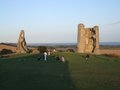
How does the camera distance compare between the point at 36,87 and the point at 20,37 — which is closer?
the point at 36,87

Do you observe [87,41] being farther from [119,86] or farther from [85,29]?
[119,86]

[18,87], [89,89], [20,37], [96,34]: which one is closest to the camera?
[89,89]

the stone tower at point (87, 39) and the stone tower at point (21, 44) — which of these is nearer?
the stone tower at point (87, 39)

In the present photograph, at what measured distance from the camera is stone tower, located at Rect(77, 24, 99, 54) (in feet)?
179

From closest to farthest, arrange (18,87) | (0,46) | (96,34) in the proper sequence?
1. (18,87)
2. (96,34)
3. (0,46)

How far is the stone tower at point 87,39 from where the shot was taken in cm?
5469

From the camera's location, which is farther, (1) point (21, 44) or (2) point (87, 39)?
(1) point (21, 44)

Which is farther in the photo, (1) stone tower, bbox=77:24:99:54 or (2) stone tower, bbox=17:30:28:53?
(2) stone tower, bbox=17:30:28:53

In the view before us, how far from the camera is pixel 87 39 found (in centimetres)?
5659

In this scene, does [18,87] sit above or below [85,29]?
below

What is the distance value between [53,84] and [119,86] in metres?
3.34

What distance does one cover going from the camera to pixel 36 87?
50.3 feet

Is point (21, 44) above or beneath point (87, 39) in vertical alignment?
beneath

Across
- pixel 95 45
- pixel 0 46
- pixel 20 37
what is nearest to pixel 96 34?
pixel 95 45
